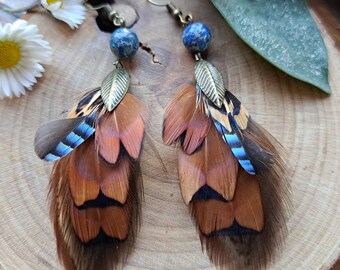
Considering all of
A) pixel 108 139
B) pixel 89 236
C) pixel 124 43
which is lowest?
pixel 89 236

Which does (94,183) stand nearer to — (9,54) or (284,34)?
(9,54)

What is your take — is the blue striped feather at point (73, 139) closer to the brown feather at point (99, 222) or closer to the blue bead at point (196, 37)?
the brown feather at point (99, 222)

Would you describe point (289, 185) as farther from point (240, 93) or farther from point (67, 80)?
point (67, 80)

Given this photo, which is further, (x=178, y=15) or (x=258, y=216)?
(x=178, y=15)

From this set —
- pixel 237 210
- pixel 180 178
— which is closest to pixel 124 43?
pixel 180 178

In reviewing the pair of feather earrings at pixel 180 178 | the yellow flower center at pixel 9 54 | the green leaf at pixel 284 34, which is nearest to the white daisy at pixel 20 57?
the yellow flower center at pixel 9 54

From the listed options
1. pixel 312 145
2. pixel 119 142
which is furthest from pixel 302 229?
pixel 119 142
